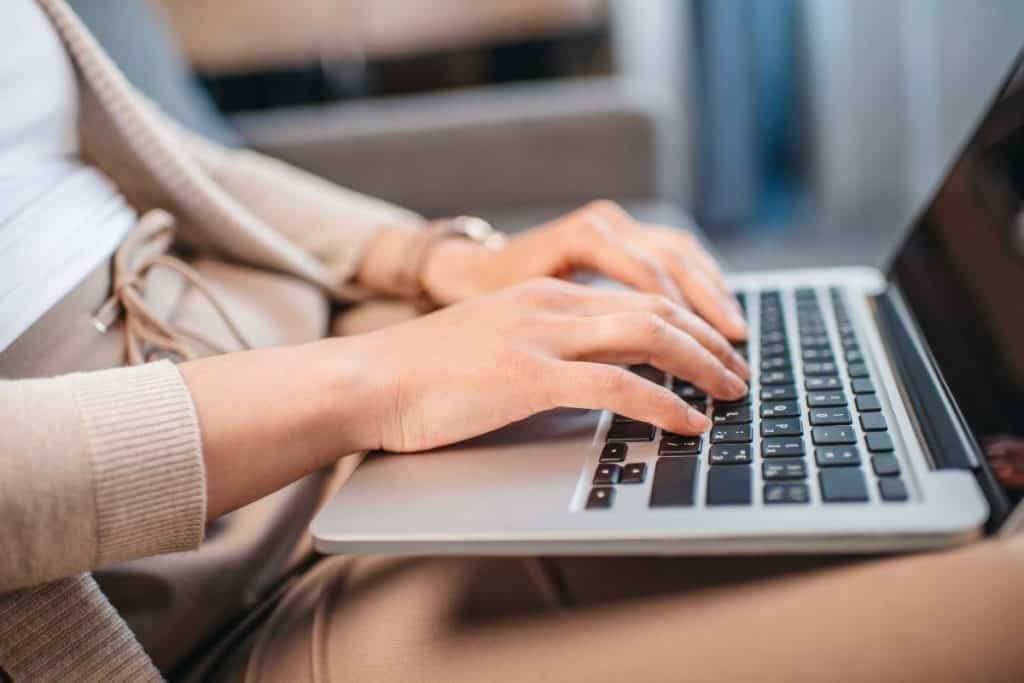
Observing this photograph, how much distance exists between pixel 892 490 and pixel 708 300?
268mm

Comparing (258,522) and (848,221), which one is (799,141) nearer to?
(848,221)

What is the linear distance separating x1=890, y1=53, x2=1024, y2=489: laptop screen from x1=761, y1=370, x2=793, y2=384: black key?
9 centimetres

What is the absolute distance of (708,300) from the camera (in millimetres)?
663

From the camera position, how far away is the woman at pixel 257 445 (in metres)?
0.42

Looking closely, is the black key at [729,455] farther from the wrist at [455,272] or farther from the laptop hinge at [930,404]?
the wrist at [455,272]

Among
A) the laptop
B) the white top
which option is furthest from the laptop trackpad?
the white top

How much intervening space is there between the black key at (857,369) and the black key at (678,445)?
138mm

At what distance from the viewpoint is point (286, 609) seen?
1.74ft

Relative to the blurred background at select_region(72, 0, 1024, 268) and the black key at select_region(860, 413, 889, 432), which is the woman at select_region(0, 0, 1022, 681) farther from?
the blurred background at select_region(72, 0, 1024, 268)

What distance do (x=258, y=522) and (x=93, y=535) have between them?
14 centimetres

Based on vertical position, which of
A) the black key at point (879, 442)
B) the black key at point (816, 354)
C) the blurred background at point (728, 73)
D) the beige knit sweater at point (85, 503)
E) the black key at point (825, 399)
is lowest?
the beige knit sweater at point (85, 503)

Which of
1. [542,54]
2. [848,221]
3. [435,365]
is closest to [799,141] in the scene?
[848,221]

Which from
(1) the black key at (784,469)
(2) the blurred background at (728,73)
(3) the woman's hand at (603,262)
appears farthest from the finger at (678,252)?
(2) the blurred background at (728,73)

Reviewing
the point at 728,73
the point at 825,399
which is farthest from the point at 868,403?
the point at 728,73
